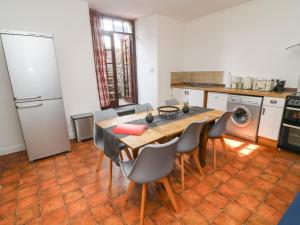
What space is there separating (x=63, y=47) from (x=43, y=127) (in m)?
1.44

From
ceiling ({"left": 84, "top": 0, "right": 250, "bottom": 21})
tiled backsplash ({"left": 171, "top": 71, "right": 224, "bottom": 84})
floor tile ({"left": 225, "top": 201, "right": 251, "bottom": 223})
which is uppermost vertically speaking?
ceiling ({"left": 84, "top": 0, "right": 250, "bottom": 21})

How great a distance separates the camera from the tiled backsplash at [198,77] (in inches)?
156

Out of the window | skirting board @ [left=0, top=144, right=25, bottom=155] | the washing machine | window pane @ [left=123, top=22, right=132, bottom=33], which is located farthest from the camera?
window pane @ [left=123, top=22, right=132, bottom=33]

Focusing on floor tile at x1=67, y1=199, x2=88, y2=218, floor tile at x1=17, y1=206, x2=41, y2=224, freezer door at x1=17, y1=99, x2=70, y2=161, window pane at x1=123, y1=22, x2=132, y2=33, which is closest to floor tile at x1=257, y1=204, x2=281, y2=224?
floor tile at x1=67, y1=199, x2=88, y2=218

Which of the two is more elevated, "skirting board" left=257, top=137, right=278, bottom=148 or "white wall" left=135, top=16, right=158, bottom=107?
"white wall" left=135, top=16, right=158, bottom=107

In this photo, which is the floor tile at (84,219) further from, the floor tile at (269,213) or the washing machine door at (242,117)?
the washing machine door at (242,117)

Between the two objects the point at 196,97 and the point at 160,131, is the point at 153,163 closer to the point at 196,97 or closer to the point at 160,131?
the point at 160,131

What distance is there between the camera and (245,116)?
→ 3.14 metres

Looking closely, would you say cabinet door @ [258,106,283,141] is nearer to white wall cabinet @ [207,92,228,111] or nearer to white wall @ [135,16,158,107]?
white wall cabinet @ [207,92,228,111]

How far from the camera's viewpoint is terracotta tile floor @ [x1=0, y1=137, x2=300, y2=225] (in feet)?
5.25

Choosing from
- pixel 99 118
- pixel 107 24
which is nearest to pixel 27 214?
pixel 99 118

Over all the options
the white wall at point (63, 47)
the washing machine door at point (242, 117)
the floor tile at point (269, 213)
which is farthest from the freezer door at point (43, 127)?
the washing machine door at point (242, 117)

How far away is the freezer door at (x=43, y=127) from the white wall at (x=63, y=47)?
23.0 inches

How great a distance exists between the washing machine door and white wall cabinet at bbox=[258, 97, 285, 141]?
0.20 m
